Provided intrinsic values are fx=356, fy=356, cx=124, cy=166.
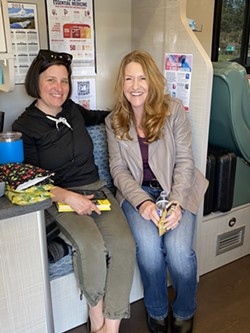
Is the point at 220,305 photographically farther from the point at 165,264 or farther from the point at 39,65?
the point at 39,65

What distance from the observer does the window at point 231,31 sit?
3250 mm

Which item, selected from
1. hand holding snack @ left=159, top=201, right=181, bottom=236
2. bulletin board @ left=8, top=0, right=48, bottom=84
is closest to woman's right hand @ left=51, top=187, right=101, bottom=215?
hand holding snack @ left=159, top=201, right=181, bottom=236

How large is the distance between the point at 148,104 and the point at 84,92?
60 centimetres

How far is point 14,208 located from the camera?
111 cm

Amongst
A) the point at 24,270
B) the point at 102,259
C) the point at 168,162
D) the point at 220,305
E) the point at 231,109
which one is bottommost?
the point at 220,305

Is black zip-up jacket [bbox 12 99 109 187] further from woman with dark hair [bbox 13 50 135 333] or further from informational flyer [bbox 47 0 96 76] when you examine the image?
informational flyer [bbox 47 0 96 76]

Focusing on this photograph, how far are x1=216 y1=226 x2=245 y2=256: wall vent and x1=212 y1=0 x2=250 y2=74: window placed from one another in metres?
1.80

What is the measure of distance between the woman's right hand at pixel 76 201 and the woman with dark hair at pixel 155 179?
213 mm

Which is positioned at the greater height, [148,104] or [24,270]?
[148,104]

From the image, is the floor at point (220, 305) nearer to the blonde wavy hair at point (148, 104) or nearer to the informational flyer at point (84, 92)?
the blonde wavy hair at point (148, 104)

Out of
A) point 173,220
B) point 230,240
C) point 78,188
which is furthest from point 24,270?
point 230,240

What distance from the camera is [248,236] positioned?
2.31 m

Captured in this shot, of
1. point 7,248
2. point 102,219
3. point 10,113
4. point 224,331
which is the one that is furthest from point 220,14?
point 7,248

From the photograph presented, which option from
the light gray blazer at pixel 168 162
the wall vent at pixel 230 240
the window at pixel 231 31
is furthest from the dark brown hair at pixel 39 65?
the window at pixel 231 31
